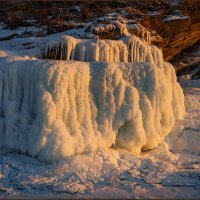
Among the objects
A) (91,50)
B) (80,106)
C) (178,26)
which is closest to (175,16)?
(178,26)

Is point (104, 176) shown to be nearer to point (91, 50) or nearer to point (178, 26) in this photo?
point (91, 50)

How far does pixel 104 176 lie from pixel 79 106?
Result: 6.26 ft

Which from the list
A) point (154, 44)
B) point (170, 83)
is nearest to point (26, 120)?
point (170, 83)

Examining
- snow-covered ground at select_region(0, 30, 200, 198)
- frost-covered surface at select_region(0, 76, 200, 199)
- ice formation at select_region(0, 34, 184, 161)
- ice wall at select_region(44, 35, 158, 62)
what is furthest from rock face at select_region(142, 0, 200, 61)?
frost-covered surface at select_region(0, 76, 200, 199)

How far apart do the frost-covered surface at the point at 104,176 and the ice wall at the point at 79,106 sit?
32 cm

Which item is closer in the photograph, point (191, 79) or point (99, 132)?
point (99, 132)

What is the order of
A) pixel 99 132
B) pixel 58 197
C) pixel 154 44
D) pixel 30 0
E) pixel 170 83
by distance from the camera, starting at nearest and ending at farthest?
pixel 58 197 → pixel 99 132 → pixel 170 83 → pixel 154 44 → pixel 30 0

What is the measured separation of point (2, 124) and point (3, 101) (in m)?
0.55

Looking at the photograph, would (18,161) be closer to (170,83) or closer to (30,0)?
(170,83)

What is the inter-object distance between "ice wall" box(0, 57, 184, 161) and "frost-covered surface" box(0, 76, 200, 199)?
323 millimetres

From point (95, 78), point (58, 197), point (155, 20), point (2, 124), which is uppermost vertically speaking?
point (155, 20)

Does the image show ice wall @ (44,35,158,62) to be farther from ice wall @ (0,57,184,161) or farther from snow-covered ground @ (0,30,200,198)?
snow-covered ground @ (0,30,200,198)

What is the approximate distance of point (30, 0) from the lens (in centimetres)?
1698

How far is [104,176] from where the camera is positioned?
891 cm
